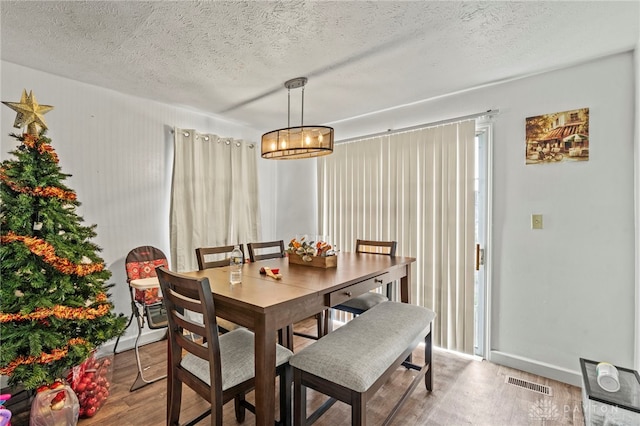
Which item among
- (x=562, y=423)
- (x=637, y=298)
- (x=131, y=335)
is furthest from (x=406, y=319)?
(x=131, y=335)

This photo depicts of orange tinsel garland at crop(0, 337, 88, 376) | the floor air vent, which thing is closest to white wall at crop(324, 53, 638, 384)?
the floor air vent

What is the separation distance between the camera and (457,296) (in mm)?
2828

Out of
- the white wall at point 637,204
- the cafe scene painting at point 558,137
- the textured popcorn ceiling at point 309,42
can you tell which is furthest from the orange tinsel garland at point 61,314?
the white wall at point 637,204

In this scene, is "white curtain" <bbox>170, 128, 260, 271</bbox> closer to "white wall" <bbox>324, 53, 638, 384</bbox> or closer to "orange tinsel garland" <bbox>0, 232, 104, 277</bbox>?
"orange tinsel garland" <bbox>0, 232, 104, 277</bbox>

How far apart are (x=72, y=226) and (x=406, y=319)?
2.19 m

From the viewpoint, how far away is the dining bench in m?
1.39

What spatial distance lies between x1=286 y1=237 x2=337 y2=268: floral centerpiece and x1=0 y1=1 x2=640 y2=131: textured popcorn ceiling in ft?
4.52

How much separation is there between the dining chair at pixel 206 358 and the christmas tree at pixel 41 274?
2.18ft

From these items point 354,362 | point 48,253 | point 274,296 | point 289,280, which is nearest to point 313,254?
point 289,280

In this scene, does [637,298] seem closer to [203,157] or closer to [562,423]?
[562,423]

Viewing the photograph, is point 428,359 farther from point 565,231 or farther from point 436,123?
point 436,123

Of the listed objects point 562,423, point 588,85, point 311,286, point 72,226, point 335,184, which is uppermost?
point 588,85

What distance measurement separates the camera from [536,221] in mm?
2471

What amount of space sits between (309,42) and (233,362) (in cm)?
196
